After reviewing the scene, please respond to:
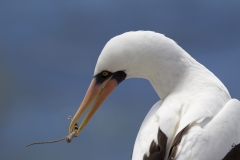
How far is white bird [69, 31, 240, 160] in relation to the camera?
591 centimetres

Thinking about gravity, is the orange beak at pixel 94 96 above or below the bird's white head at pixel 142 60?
below

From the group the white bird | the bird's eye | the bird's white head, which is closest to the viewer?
the white bird

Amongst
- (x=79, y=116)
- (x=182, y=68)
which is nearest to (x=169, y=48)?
(x=182, y=68)

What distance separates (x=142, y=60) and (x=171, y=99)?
0.55 metres

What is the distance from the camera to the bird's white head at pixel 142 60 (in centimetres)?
690

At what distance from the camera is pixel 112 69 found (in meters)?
6.99

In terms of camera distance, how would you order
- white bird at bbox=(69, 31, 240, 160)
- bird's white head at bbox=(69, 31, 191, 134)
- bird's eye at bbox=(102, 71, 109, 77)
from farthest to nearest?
bird's eye at bbox=(102, 71, 109, 77) < bird's white head at bbox=(69, 31, 191, 134) < white bird at bbox=(69, 31, 240, 160)

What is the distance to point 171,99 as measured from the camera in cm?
663

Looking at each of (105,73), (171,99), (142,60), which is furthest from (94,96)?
(171,99)

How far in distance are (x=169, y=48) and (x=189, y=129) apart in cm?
125

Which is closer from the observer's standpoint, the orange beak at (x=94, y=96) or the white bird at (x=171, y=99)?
the white bird at (x=171, y=99)

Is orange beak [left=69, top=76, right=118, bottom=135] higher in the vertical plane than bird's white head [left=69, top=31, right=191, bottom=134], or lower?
lower

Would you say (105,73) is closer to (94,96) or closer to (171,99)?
(94,96)

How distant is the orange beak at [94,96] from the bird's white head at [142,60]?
10mm
